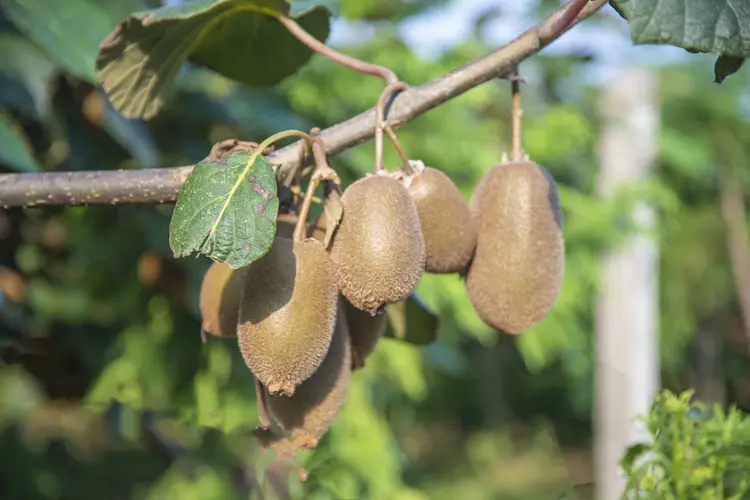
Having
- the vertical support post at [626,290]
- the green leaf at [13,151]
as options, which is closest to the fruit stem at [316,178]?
the green leaf at [13,151]

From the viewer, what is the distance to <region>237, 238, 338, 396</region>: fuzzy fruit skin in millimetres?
545

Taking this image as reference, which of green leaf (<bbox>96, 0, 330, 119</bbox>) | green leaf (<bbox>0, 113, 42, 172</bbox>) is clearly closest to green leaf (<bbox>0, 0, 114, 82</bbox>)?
green leaf (<bbox>0, 113, 42, 172</bbox>)

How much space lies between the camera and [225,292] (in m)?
0.64

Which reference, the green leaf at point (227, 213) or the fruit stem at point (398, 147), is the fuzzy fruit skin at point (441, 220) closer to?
the fruit stem at point (398, 147)

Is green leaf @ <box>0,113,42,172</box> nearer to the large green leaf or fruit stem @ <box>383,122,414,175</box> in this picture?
fruit stem @ <box>383,122,414,175</box>

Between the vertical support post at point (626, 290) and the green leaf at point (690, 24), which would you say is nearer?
the green leaf at point (690, 24)

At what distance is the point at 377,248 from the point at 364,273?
0.7 inches

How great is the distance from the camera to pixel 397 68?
207 cm

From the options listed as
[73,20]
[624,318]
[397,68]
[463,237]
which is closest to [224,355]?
[73,20]

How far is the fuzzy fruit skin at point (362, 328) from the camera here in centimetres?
64

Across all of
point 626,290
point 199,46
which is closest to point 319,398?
point 199,46

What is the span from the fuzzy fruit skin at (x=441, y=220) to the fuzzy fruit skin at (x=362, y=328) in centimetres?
6

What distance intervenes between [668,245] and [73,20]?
3.53 meters

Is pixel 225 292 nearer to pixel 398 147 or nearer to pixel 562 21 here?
pixel 398 147
